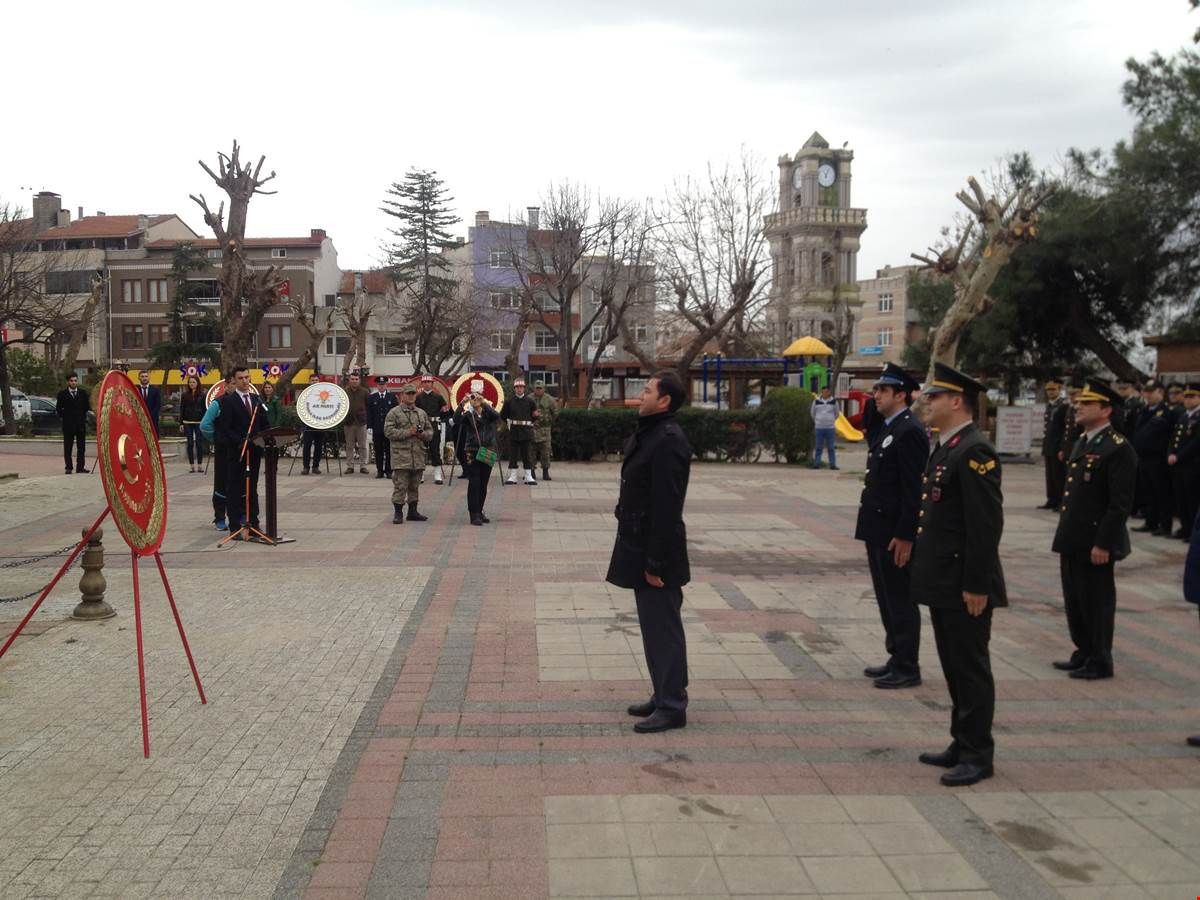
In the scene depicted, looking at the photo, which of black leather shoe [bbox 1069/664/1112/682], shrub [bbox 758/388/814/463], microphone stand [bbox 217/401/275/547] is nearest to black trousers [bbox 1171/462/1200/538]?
black leather shoe [bbox 1069/664/1112/682]

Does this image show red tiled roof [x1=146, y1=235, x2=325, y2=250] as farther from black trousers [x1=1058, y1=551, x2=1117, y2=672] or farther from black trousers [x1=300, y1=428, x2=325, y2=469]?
black trousers [x1=1058, y1=551, x2=1117, y2=672]

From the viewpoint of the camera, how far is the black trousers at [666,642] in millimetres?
5488

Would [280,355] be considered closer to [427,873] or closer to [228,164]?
[228,164]

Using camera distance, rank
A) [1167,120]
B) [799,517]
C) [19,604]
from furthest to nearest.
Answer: [1167,120] → [799,517] → [19,604]

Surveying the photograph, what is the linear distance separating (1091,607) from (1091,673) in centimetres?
41

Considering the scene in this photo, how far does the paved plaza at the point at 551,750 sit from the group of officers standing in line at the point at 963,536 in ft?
0.80

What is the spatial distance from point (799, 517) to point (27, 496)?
11.3m

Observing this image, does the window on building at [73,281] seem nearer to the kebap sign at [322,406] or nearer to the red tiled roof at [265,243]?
the red tiled roof at [265,243]

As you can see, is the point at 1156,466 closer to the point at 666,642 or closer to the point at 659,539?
the point at 666,642

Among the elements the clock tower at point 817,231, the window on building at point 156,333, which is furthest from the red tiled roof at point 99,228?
the clock tower at point 817,231

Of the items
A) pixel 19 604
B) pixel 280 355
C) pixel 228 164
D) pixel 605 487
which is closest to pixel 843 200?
pixel 280 355

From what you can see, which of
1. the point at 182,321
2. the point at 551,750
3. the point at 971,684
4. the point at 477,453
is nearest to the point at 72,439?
the point at 477,453

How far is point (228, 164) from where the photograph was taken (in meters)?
25.7

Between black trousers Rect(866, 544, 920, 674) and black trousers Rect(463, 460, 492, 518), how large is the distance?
7274 mm
